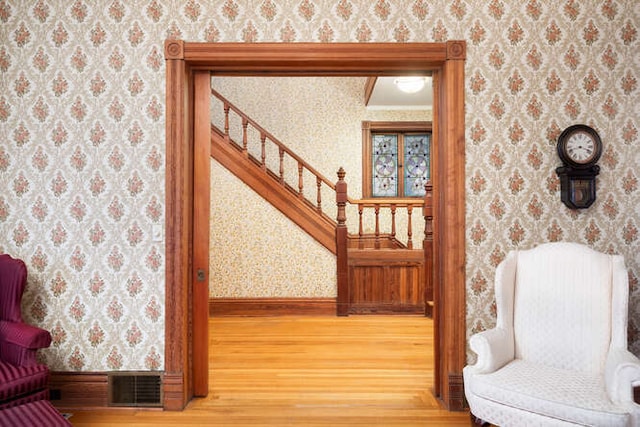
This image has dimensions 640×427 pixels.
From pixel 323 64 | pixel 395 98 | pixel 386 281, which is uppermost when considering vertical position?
pixel 395 98

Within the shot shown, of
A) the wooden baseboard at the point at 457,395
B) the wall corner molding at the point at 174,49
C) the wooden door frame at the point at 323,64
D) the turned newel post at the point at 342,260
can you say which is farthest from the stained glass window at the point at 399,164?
the wall corner molding at the point at 174,49

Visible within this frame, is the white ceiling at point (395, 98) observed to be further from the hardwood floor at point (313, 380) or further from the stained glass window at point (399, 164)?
the hardwood floor at point (313, 380)

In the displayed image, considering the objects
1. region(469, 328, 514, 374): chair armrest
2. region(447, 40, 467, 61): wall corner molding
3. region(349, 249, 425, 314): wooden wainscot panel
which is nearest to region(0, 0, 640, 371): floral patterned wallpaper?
region(447, 40, 467, 61): wall corner molding

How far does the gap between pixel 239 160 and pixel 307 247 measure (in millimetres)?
1480

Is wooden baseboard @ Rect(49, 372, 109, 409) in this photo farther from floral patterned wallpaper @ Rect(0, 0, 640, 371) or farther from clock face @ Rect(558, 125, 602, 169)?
clock face @ Rect(558, 125, 602, 169)

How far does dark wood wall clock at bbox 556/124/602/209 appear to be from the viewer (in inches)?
115

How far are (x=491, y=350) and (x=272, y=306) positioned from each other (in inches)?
161

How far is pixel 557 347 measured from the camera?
8.25ft

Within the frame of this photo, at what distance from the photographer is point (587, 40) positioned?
3.00 metres

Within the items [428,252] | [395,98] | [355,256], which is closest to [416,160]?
[395,98]

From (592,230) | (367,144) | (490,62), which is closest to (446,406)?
(592,230)

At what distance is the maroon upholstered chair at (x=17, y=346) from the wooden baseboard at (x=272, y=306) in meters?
3.41

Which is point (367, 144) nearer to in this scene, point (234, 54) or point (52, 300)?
point (234, 54)

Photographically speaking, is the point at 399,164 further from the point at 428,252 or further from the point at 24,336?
the point at 24,336
